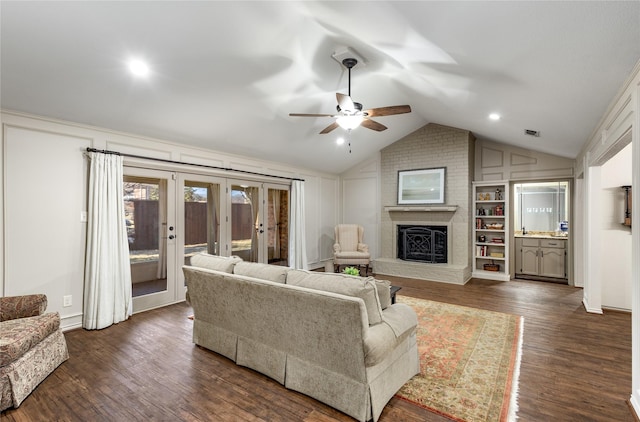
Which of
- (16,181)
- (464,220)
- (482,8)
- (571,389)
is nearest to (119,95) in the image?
(16,181)

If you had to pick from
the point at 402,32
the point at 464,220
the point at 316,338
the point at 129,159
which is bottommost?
the point at 316,338

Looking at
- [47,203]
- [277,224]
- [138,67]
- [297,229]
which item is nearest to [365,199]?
[297,229]

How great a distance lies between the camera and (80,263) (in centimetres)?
356

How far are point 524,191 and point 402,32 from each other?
566 cm

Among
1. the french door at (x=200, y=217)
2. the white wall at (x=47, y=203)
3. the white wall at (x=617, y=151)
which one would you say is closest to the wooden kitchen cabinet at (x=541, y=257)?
the white wall at (x=617, y=151)

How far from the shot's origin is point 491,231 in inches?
247

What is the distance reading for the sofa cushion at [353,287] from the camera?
2016 mm

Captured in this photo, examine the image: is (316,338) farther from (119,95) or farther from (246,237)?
(246,237)

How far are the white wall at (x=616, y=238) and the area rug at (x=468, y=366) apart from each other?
149 centimetres

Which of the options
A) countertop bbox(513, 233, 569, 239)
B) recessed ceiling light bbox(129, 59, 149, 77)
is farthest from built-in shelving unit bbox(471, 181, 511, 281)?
recessed ceiling light bbox(129, 59, 149, 77)

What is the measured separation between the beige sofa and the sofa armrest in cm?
141

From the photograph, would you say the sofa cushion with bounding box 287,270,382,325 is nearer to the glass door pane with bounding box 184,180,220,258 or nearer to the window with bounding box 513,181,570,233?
the glass door pane with bounding box 184,180,220,258

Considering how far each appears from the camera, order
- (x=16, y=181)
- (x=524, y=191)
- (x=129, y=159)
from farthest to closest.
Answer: (x=524, y=191)
(x=129, y=159)
(x=16, y=181)

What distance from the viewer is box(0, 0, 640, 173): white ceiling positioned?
2.09m
